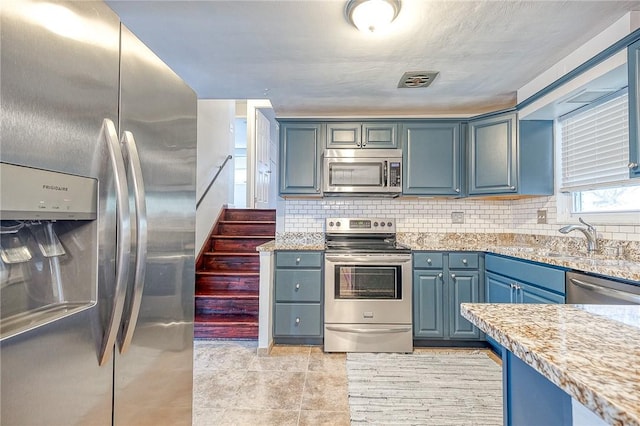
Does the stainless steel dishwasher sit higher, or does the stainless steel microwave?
the stainless steel microwave

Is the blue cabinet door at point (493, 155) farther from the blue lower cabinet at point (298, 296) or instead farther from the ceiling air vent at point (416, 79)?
the blue lower cabinet at point (298, 296)

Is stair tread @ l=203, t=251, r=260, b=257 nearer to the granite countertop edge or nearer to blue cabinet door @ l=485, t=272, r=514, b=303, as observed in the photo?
the granite countertop edge

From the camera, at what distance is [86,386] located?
2.75ft

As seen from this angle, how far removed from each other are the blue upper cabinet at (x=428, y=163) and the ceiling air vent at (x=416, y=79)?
0.52 metres

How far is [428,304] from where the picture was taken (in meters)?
2.82

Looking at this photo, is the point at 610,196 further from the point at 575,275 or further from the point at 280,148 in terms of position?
the point at 280,148

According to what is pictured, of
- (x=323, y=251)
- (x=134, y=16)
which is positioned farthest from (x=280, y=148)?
(x=134, y=16)

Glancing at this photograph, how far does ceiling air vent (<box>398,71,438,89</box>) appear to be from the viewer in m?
2.47

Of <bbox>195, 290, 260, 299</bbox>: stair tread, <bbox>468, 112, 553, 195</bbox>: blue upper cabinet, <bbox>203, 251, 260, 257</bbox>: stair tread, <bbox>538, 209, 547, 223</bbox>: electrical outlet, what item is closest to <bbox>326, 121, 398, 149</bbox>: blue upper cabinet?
<bbox>468, 112, 553, 195</bbox>: blue upper cabinet

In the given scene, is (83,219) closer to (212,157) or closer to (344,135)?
(344,135)

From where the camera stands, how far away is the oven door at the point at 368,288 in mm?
2756

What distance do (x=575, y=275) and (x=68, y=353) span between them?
2298 mm

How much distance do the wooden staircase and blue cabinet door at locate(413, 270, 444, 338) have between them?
1513mm

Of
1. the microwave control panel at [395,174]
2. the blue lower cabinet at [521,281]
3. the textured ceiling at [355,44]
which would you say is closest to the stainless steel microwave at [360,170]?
the microwave control panel at [395,174]
